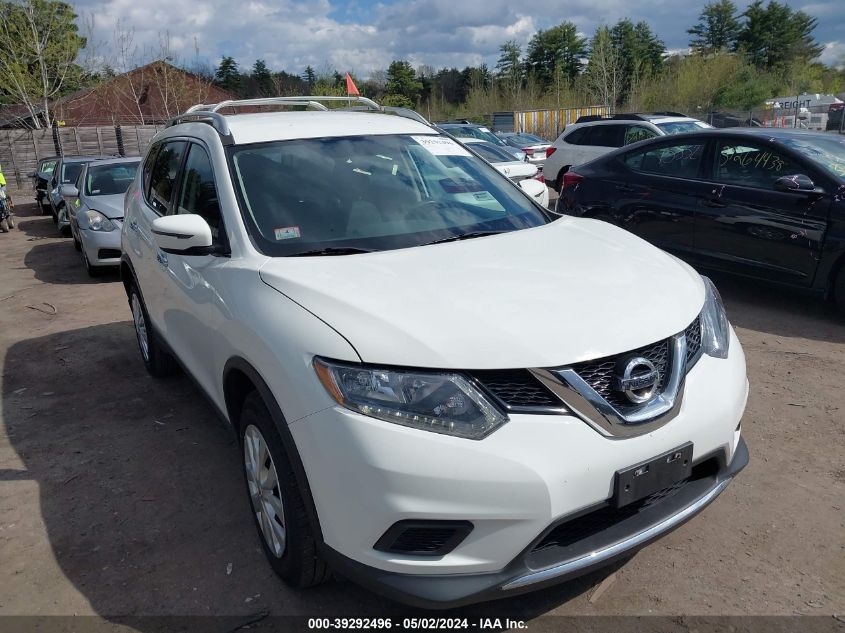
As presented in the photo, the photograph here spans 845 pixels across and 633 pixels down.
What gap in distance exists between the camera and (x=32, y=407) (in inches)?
193

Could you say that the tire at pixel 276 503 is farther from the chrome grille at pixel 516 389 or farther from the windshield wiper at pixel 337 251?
the chrome grille at pixel 516 389

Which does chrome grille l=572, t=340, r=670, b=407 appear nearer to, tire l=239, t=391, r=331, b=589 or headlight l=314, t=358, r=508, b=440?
headlight l=314, t=358, r=508, b=440

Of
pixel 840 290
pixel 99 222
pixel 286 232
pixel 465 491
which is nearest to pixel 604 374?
pixel 465 491

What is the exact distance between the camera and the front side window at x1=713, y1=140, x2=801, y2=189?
609cm

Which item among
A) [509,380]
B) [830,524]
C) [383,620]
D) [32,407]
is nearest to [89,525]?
[383,620]

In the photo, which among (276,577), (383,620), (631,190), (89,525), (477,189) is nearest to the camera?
(383,620)

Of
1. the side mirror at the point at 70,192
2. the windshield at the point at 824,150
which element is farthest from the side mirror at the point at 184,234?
the side mirror at the point at 70,192

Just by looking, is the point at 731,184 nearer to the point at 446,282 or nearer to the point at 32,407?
the point at 446,282

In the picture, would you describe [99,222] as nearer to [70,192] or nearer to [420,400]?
[70,192]

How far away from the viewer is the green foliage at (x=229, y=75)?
73938mm

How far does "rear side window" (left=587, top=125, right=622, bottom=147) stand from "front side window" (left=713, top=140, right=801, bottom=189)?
647cm

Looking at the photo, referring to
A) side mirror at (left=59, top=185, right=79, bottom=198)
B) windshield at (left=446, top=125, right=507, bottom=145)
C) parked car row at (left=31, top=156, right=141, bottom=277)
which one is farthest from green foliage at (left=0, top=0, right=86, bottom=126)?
side mirror at (left=59, top=185, right=79, bottom=198)

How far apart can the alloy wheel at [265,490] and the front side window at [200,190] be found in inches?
38.4

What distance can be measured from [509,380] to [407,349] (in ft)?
1.09
